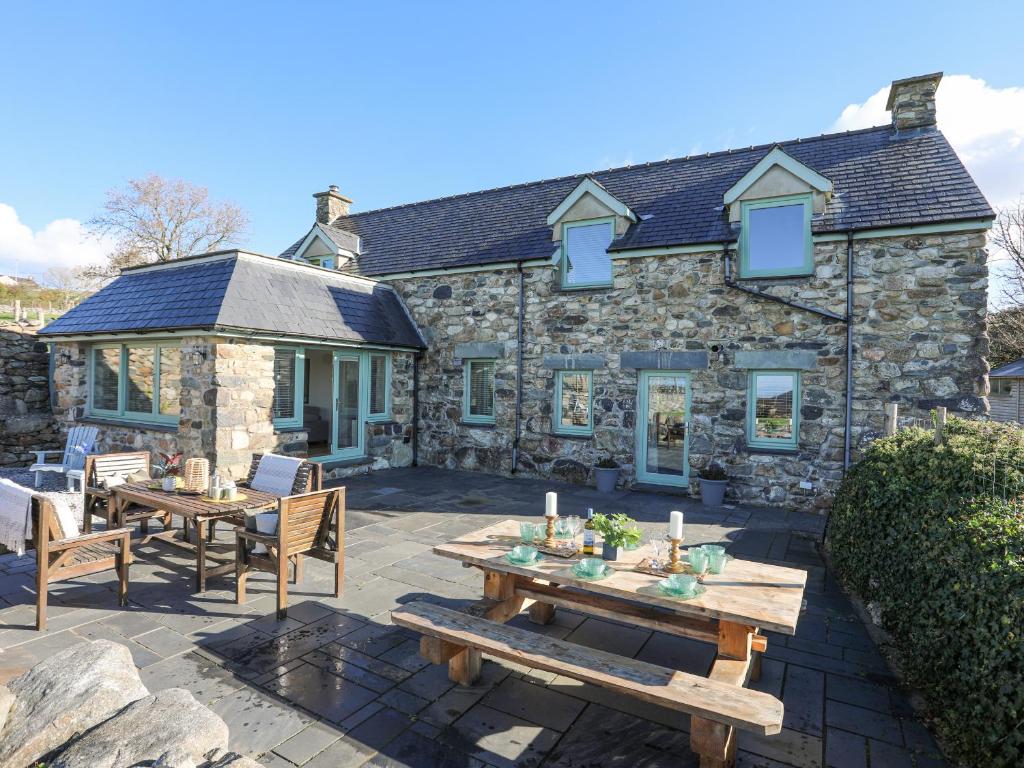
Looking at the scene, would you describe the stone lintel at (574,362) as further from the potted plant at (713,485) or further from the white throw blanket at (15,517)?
the white throw blanket at (15,517)

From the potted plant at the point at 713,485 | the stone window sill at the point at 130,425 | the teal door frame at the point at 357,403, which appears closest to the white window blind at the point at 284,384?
the teal door frame at the point at 357,403

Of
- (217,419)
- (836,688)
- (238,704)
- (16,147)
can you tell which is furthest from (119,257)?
(836,688)

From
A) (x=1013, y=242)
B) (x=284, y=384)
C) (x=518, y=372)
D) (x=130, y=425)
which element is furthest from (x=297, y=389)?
(x=1013, y=242)

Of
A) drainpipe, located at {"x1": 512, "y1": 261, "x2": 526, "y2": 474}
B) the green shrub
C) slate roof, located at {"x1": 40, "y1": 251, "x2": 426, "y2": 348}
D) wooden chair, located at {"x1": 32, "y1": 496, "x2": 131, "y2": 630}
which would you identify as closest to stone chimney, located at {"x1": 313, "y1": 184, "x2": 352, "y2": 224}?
slate roof, located at {"x1": 40, "y1": 251, "x2": 426, "y2": 348}

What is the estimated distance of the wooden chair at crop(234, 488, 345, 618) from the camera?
14.1ft

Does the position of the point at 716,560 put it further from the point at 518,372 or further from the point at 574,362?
the point at 518,372

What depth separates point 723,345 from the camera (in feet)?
30.3

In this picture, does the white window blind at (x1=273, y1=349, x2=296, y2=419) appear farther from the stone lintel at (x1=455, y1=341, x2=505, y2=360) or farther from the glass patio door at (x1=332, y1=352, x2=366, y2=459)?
the stone lintel at (x1=455, y1=341, x2=505, y2=360)

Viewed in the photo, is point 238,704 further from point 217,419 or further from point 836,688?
point 217,419

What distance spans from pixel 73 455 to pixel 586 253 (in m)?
10.1

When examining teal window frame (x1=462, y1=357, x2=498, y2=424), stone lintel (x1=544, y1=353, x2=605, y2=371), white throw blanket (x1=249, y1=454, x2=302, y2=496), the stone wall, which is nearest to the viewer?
white throw blanket (x1=249, y1=454, x2=302, y2=496)

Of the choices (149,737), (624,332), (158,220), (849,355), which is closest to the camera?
(149,737)

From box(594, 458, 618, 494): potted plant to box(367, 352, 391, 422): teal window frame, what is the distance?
16.0 ft

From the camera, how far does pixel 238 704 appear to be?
123 inches
